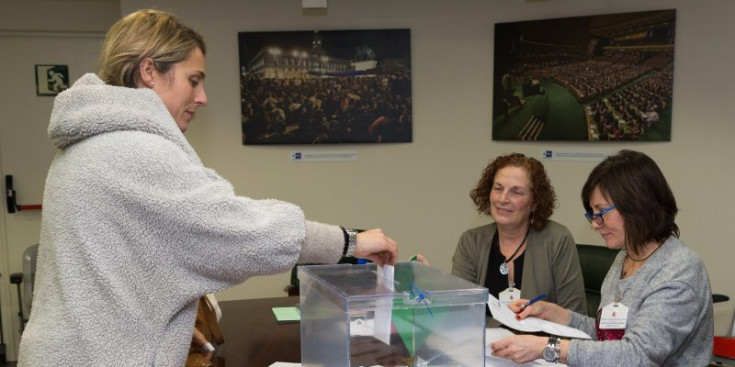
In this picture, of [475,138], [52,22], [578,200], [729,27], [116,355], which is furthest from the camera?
[52,22]

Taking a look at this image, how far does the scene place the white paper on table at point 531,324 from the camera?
189cm

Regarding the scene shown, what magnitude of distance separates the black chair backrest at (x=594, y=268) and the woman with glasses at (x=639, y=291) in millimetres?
908

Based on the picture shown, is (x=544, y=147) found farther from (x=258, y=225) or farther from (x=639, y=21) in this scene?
(x=258, y=225)

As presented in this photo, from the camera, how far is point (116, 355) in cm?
121

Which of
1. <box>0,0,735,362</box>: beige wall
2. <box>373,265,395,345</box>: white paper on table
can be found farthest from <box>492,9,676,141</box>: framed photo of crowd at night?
<box>373,265,395,345</box>: white paper on table

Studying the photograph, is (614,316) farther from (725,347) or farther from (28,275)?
(28,275)

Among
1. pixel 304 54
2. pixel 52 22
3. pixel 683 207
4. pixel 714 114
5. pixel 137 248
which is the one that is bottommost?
pixel 683 207

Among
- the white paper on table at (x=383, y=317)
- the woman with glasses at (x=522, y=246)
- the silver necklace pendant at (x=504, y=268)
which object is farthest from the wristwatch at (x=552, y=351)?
the silver necklace pendant at (x=504, y=268)

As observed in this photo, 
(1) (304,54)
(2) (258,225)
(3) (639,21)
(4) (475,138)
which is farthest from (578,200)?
(2) (258,225)

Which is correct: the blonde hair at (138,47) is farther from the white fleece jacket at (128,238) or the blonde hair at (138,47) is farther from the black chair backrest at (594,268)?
the black chair backrest at (594,268)

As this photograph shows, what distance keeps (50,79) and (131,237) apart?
399 cm

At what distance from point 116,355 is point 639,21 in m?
3.51

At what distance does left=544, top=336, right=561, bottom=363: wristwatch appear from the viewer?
174cm

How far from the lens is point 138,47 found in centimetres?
137
